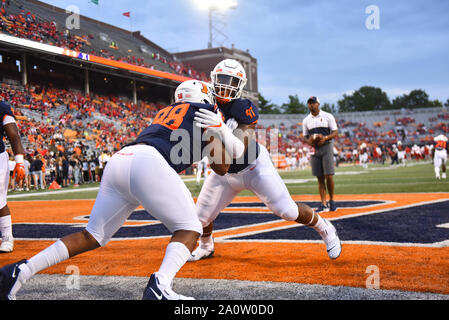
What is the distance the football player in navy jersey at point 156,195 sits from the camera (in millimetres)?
2357

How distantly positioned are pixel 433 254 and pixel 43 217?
21.5 feet

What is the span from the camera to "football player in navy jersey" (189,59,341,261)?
3.33 metres

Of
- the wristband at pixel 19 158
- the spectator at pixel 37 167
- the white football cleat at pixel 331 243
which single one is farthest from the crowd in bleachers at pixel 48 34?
the white football cleat at pixel 331 243

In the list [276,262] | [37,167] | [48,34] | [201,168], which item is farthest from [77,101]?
[276,262]

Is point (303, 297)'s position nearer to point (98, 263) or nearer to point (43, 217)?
point (98, 263)

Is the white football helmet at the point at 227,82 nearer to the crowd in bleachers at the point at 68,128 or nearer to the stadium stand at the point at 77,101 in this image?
the crowd in bleachers at the point at 68,128

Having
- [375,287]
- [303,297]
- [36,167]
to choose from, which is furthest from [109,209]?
[36,167]

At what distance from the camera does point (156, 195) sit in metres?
2.38

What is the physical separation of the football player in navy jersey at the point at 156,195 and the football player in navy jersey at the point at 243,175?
0.56 metres

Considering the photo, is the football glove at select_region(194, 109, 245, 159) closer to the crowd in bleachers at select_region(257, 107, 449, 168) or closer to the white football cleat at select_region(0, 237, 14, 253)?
the white football cleat at select_region(0, 237, 14, 253)

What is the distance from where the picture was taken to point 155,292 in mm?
2197

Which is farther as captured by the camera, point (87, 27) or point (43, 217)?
point (87, 27)

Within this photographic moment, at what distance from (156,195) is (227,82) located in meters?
1.40
